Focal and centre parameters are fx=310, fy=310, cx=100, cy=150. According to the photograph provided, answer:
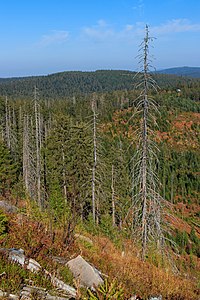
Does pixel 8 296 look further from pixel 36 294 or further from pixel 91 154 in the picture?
pixel 91 154

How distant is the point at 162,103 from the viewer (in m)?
75.8

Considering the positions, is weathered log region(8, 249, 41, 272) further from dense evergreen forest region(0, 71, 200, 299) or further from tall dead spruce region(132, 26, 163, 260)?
tall dead spruce region(132, 26, 163, 260)

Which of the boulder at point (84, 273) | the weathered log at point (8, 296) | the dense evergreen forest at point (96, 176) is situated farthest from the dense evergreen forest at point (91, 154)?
the weathered log at point (8, 296)

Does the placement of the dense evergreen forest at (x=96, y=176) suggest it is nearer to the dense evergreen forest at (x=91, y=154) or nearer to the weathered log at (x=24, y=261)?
the dense evergreen forest at (x=91, y=154)

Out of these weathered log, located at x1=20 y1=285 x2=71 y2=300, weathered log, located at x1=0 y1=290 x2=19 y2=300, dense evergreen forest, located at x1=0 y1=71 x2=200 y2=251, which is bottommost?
dense evergreen forest, located at x1=0 y1=71 x2=200 y2=251

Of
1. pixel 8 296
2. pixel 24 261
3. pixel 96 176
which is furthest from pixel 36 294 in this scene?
pixel 96 176

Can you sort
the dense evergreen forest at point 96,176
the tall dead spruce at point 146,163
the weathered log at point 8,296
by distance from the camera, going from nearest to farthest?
1. the weathered log at point 8,296
2. the dense evergreen forest at point 96,176
3. the tall dead spruce at point 146,163

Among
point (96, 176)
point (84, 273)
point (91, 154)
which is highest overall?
point (84, 273)

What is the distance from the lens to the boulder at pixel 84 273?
15.0 feet

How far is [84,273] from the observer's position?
15.5 ft

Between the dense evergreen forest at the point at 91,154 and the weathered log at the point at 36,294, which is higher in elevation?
the weathered log at the point at 36,294

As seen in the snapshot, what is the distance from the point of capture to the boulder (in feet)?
15.0

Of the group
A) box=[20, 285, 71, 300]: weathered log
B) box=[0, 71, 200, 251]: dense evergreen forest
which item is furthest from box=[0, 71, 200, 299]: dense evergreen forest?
box=[20, 285, 71, 300]: weathered log

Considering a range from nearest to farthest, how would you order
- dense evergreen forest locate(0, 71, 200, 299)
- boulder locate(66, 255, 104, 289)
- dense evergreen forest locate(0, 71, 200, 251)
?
1. boulder locate(66, 255, 104, 289)
2. dense evergreen forest locate(0, 71, 200, 299)
3. dense evergreen forest locate(0, 71, 200, 251)
